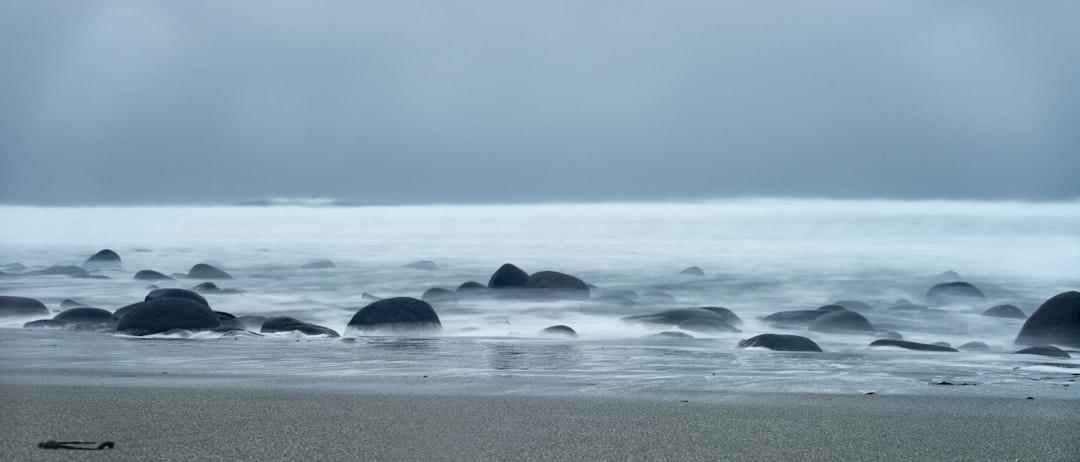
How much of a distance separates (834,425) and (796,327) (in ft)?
29.1

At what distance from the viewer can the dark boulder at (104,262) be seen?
23.7 metres

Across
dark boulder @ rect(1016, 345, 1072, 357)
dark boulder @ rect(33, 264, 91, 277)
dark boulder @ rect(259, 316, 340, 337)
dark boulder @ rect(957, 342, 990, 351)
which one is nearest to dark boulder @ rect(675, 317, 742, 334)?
dark boulder @ rect(957, 342, 990, 351)

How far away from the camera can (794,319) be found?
42.6 feet

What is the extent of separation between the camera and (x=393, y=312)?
10195 millimetres

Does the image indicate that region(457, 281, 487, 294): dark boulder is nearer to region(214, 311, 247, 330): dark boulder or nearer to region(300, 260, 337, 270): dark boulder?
region(214, 311, 247, 330): dark boulder

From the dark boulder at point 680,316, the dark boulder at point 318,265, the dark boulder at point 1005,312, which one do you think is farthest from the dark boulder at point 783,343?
the dark boulder at point 318,265

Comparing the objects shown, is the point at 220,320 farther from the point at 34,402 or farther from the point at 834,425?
the point at 834,425

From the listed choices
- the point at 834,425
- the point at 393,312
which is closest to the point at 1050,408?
the point at 834,425

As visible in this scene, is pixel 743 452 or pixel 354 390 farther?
pixel 354 390

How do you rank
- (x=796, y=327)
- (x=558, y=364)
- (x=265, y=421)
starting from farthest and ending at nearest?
(x=796, y=327), (x=558, y=364), (x=265, y=421)

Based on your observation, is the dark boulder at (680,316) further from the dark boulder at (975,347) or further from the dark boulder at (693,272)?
the dark boulder at (693,272)

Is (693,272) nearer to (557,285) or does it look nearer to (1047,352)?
(557,285)

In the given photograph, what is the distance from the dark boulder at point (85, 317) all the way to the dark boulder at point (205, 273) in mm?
10953

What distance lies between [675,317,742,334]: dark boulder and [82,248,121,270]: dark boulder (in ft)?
54.1
